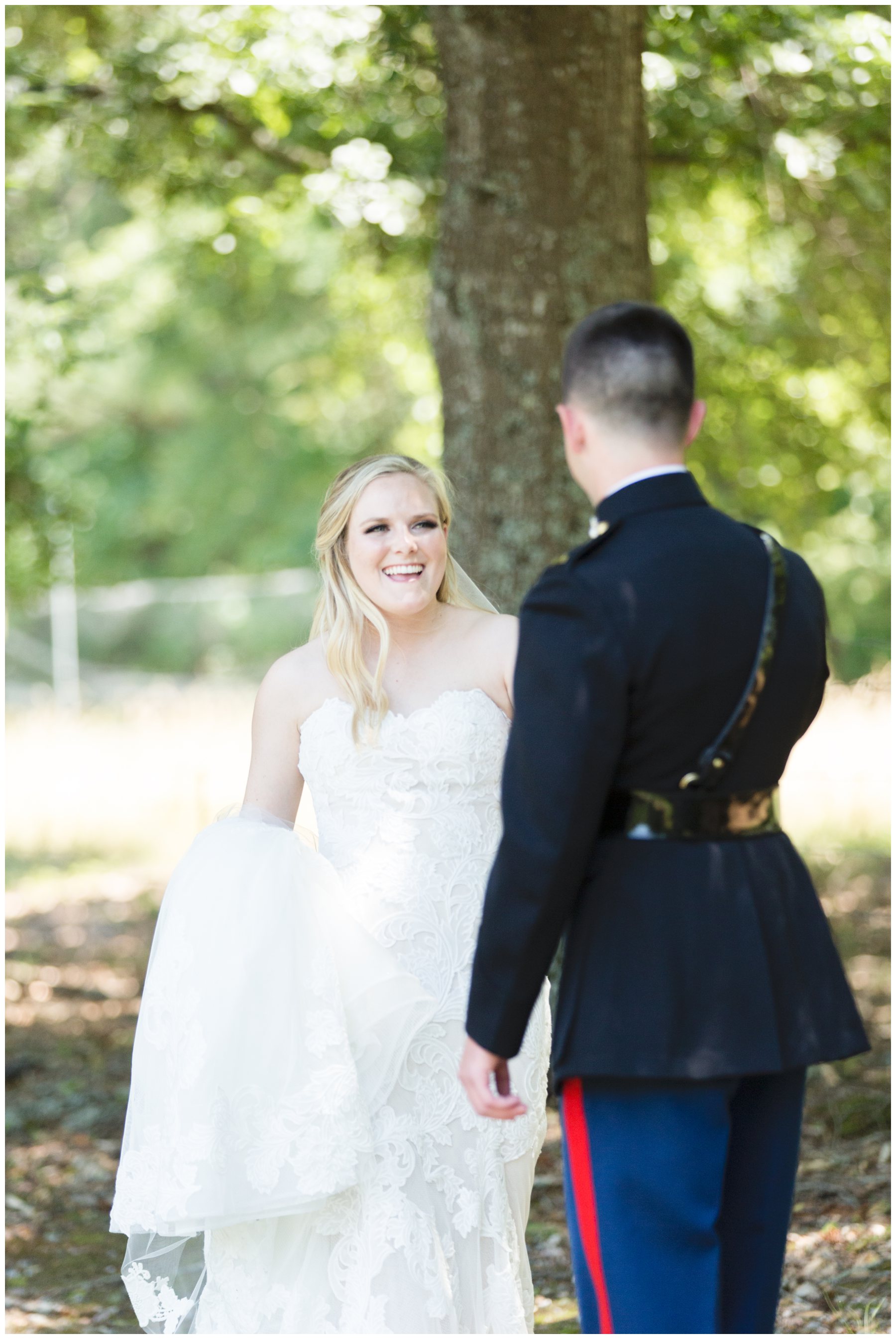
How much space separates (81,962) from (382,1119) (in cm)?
632

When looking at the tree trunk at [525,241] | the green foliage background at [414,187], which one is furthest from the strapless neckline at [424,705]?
the green foliage background at [414,187]

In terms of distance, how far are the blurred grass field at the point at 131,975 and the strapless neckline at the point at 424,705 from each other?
79cm

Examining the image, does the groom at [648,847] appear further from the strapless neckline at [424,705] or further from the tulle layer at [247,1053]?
the strapless neckline at [424,705]

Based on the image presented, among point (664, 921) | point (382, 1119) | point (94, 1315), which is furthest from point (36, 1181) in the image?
point (664, 921)

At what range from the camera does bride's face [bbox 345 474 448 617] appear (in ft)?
11.1

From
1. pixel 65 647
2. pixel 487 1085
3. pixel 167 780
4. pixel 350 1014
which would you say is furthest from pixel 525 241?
pixel 65 647

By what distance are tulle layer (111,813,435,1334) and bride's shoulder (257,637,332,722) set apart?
0.36 meters

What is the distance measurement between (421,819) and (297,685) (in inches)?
18.8

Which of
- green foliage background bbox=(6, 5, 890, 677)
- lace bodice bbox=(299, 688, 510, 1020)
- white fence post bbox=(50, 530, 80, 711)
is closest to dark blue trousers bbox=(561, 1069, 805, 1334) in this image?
lace bodice bbox=(299, 688, 510, 1020)

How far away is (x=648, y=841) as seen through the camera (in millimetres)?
2359

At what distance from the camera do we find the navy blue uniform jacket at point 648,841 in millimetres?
2264

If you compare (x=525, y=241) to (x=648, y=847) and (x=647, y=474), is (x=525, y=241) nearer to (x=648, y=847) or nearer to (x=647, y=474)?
(x=647, y=474)

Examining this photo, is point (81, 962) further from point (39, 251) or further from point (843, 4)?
point (39, 251)

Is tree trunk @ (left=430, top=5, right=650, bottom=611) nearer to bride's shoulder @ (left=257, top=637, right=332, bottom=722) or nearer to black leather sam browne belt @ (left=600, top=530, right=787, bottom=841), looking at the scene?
bride's shoulder @ (left=257, top=637, right=332, bottom=722)
